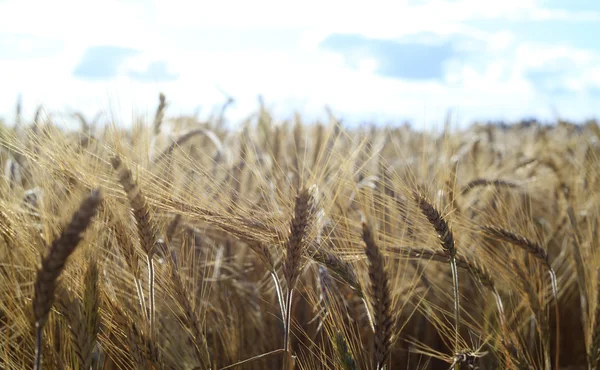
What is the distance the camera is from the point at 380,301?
110cm

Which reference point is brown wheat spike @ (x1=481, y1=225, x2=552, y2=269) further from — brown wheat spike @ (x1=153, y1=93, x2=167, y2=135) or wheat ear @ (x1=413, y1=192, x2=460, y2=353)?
brown wheat spike @ (x1=153, y1=93, x2=167, y2=135)

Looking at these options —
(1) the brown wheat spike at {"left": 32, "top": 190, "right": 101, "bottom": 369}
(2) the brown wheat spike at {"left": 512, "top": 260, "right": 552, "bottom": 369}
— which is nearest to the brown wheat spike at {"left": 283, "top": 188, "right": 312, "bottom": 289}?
(1) the brown wheat spike at {"left": 32, "top": 190, "right": 101, "bottom": 369}

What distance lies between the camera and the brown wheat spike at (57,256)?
0.81 m

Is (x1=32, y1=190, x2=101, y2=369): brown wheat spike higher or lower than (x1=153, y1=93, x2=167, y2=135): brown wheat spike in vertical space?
lower

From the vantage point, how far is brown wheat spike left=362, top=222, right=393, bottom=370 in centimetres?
107

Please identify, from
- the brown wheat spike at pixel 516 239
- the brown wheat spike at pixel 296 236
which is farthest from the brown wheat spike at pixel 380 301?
the brown wheat spike at pixel 516 239

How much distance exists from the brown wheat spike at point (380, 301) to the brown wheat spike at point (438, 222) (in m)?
0.28

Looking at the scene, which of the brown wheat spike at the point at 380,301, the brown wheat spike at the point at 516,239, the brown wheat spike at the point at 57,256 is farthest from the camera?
the brown wheat spike at the point at 516,239

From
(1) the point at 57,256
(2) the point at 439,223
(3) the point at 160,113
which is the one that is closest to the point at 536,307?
(2) the point at 439,223

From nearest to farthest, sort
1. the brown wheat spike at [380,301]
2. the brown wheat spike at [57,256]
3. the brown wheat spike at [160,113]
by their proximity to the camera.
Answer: the brown wheat spike at [57,256]
the brown wheat spike at [380,301]
the brown wheat spike at [160,113]

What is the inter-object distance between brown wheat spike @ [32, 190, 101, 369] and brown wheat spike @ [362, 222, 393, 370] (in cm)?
51

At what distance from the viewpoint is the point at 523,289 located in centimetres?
172

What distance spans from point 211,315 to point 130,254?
71 cm

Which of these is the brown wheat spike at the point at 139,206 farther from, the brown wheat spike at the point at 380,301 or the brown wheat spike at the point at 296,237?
the brown wheat spike at the point at 380,301
